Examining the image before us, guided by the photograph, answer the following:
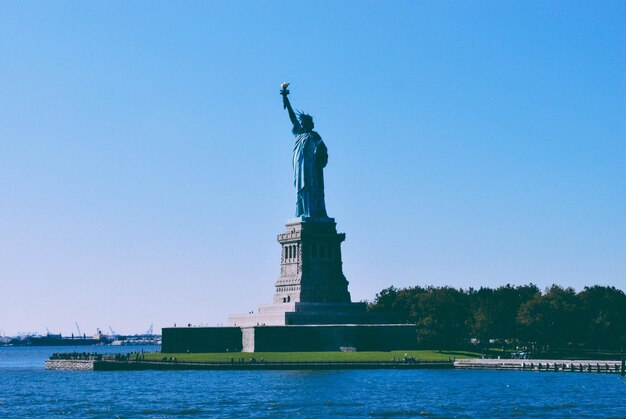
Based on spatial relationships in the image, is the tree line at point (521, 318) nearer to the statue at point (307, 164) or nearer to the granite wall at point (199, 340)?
the statue at point (307, 164)

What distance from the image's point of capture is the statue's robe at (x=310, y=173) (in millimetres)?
152875

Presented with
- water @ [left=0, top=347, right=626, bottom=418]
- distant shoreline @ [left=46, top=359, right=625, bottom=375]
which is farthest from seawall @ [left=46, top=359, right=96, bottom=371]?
water @ [left=0, top=347, right=626, bottom=418]

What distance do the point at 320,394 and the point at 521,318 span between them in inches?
2522

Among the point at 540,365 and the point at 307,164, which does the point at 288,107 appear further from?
the point at 540,365

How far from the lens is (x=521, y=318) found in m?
159

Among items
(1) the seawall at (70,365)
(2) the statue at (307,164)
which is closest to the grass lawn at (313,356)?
(1) the seawall at (70,365)

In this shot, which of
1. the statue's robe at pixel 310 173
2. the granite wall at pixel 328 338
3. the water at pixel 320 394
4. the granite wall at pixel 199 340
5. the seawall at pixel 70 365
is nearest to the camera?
the water at pixel 320 394

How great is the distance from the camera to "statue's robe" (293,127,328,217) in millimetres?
152875

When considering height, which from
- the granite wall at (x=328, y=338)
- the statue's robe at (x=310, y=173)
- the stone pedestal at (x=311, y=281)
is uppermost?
the statue's robe at (x=310, y=173)

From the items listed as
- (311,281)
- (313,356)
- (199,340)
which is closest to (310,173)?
(311,281)

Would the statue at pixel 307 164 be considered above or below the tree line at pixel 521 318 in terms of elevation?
above

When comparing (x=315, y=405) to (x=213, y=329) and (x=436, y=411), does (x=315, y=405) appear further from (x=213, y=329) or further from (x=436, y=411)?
(x=213, y=329)

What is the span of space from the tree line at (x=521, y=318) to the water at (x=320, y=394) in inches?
1181

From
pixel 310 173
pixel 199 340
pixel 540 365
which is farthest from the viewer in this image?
pixel 310 173
